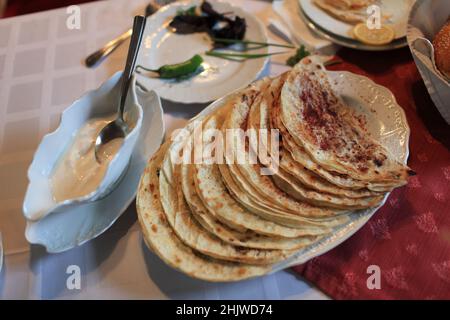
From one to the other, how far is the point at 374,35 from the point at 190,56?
108cm

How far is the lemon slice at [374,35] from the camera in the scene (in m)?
2.24

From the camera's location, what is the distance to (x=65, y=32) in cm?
263

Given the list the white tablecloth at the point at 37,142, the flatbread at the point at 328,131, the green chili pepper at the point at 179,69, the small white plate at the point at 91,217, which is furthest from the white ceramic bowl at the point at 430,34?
the small white plate at the point at 91,217

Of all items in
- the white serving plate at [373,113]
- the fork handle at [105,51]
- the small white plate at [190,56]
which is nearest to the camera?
the white serving plate at [373,113]

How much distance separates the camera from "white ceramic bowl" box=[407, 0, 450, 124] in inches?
72.6

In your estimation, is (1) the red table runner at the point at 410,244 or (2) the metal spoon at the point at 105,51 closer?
(1) the red table runner at the point at 410,244

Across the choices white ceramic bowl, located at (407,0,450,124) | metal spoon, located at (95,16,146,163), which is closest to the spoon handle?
metal spoon, located at (95,16,146,163)

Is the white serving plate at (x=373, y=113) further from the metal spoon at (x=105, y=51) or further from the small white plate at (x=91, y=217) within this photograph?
the metal spoon at (x=105, y=51)

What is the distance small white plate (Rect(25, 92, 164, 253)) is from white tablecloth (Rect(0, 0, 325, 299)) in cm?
11

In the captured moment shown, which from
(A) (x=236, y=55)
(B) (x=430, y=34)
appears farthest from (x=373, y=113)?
(A) (x=236, y=55)

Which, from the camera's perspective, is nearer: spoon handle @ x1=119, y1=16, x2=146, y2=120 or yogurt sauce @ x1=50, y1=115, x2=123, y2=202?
yogurt sauce @ x1=50, y1=115, x2=123, y2=202

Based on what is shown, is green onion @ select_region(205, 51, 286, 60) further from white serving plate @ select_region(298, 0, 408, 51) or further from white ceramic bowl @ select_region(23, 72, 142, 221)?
white ceramic bowl @ select_region(23, 72, 142, 221)

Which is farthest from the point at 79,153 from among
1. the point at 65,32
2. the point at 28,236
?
the point at 65,32

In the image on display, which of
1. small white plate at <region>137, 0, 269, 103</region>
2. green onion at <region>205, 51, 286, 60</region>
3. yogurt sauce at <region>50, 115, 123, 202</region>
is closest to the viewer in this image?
yogurt sauce at <region>50, 115, 123, 202</region>
